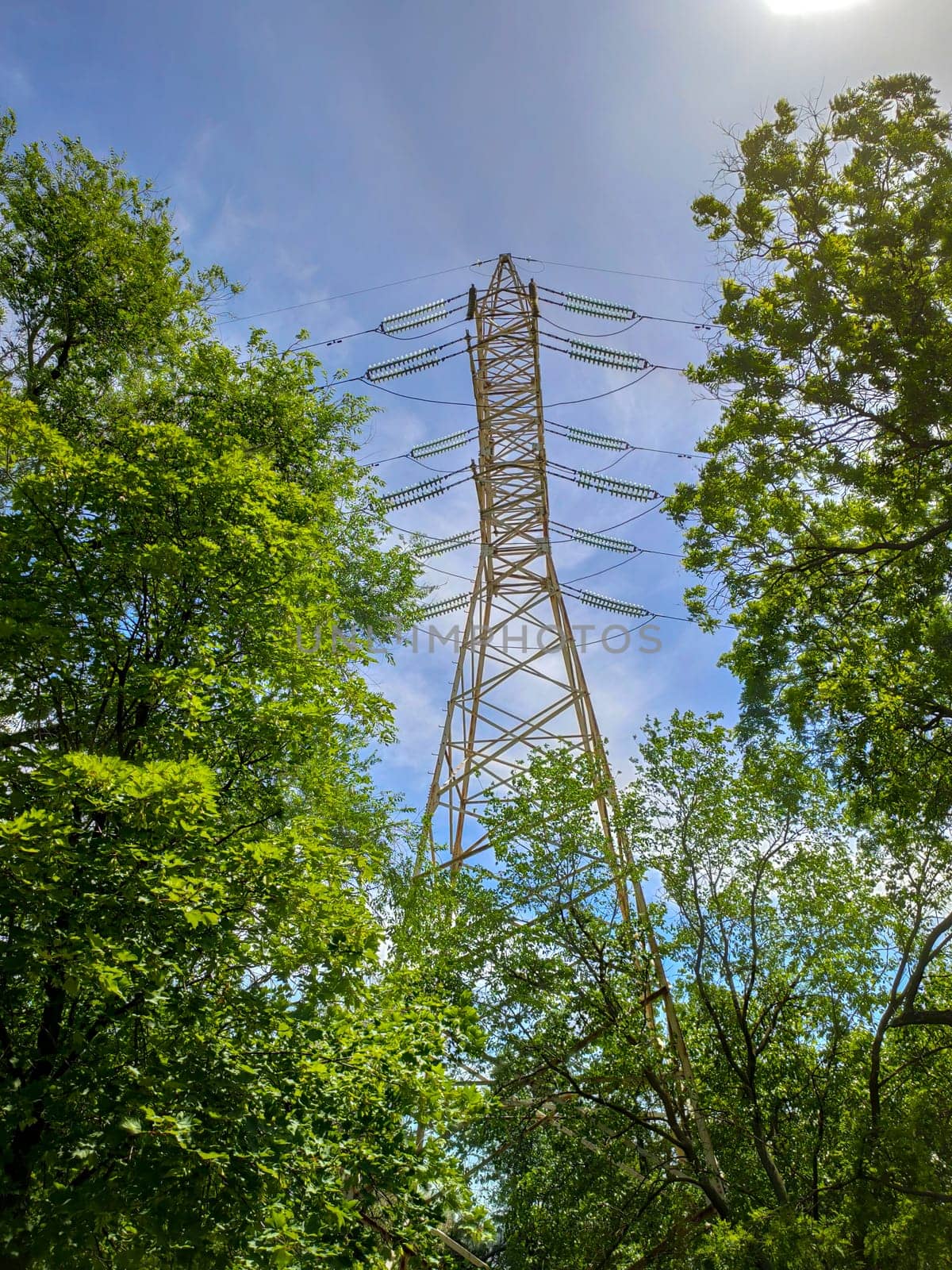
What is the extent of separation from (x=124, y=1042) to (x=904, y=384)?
8.84 meters

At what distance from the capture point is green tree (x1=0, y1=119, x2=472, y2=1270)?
4973 mm

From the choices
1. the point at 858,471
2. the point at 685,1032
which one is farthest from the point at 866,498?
the point at 685,1032

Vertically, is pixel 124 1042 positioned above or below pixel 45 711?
below

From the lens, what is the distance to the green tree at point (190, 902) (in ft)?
16.3

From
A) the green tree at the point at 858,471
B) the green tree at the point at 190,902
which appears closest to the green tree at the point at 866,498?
the green tree at the point at 858,471

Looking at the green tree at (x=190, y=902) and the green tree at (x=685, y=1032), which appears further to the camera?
the green tree at (x=685, y=1032)

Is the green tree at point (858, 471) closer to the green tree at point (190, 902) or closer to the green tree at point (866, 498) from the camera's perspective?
the green tree at point (866, 498)

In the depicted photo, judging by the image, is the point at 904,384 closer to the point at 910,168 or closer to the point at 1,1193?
the point at 910,168

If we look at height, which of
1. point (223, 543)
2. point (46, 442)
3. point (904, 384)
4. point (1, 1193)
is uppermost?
point (904, 384)

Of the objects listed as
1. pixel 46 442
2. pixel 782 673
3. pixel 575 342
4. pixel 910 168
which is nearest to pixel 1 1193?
pixel 46 442

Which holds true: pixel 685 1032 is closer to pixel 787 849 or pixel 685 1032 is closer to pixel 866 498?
pixel 787 849

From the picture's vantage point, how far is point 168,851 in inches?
225

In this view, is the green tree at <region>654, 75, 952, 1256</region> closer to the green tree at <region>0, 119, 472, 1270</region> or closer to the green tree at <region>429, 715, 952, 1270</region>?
the green tree at <region>429, 715, 952, 1270</region>

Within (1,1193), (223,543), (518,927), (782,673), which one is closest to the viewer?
(1,1193)
